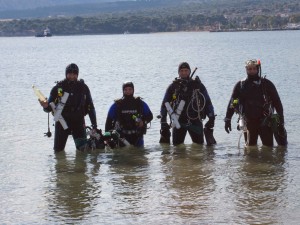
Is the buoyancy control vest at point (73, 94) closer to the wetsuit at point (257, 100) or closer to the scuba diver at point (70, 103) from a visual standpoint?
the scuba diver at point (70, 103)

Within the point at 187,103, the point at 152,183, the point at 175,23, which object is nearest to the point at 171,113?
the point at 187,103

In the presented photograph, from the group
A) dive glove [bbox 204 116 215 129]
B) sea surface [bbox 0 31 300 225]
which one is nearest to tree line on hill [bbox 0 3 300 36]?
sea surface [bbox 0 31 300 225]

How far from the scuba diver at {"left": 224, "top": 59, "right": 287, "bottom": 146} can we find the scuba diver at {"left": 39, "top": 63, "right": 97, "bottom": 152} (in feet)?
7.16

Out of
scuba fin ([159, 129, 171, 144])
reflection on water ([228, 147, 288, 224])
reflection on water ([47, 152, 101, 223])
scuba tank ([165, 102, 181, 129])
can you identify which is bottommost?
reflection on water ([47, 152, 101, 223])

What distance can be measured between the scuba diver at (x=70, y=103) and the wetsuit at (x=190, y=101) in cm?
124

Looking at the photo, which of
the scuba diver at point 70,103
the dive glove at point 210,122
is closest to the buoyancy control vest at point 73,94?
the scuba diver at point 70,103

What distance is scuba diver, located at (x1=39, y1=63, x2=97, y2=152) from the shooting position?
36.1ft

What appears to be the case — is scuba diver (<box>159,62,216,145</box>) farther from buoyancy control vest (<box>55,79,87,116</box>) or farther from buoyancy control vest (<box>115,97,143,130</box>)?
buoyancy control vest (<box>55,79,87,116</box>)

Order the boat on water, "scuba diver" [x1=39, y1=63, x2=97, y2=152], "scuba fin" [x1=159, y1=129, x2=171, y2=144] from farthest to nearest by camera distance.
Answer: the boat on water → "scuba fin" [x1=159, y1=129, x2=171, y2=144] → "scuba diver" [x1=39, y1=63, x2=97, y2=152]

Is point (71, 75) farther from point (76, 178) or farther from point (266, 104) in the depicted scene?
point (266, 104)

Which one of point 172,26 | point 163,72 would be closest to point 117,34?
point 172,26

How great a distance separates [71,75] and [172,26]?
15449 cm

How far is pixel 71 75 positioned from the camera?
11.0 metres

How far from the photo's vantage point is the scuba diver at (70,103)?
11000mm
